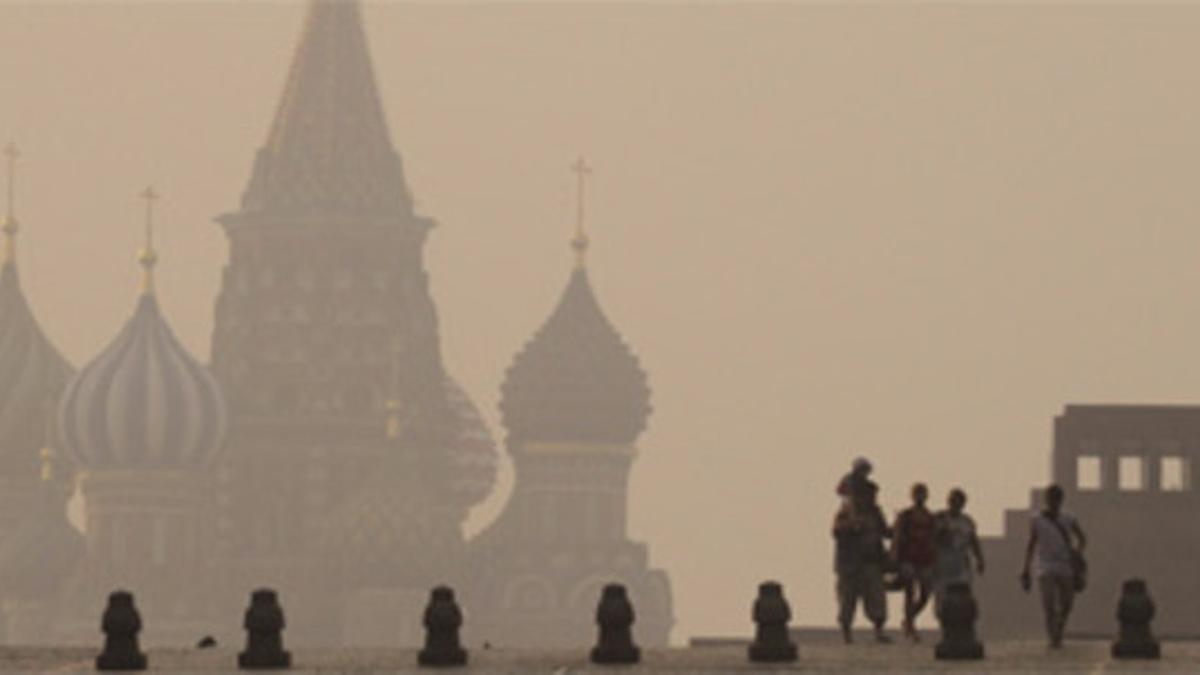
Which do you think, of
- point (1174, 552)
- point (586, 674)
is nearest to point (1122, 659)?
point (586, 674)

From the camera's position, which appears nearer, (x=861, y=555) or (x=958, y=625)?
(x=958, y=625)

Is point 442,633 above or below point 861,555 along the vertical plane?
below

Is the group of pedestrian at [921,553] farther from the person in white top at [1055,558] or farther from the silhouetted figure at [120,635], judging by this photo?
the silhouetted figure at [120,635]

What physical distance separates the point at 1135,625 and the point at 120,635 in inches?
377

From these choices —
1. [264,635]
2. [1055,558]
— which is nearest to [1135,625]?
[1055,558]

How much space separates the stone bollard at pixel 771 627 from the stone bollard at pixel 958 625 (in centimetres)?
156

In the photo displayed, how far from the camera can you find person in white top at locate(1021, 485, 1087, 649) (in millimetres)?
51688

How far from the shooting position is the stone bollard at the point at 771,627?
51125mm

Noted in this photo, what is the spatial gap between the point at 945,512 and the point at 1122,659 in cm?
259

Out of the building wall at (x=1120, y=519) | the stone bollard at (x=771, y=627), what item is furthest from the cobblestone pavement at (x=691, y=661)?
the building wall at (x=1120, y=519)

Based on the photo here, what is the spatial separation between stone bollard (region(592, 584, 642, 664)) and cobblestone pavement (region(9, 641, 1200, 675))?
0.72 ft

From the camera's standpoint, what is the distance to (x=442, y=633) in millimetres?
51250

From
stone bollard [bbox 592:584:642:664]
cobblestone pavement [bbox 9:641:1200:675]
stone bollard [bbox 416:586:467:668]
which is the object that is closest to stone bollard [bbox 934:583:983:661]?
cobblestone pavement [bbox 9:641:1200:675]

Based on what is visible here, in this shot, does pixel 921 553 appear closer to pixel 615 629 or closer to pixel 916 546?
pixel 916 546
